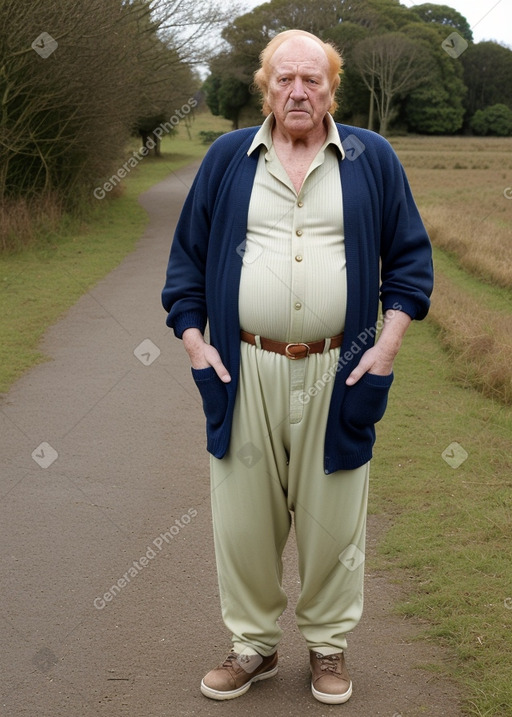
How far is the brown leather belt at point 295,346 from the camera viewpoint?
10.00 ft

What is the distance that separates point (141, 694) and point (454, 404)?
4.39 metres

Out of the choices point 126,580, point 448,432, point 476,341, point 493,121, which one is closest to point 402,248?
point 126,580

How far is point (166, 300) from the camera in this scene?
324cm

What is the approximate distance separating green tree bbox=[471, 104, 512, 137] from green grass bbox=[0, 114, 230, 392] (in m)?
41.0

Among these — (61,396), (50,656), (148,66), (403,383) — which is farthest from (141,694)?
(148,66)

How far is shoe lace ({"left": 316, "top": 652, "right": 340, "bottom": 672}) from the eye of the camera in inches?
131

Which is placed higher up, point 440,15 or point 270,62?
point 270,62

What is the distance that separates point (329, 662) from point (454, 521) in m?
1.82

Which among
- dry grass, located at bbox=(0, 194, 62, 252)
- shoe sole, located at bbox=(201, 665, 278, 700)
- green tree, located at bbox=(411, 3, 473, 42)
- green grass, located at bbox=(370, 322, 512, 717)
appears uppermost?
shoe sole, located at bbox=(201, 665, 278, 700)

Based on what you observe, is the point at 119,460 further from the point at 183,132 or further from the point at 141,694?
the point at 183,132

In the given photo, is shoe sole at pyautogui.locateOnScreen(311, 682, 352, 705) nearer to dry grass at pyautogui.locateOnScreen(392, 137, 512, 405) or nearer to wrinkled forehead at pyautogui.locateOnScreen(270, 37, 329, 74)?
wrinkled forehead at pyautogui.locateOnScreen(270, 37, 329, 74)

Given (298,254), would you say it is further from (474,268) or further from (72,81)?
(72,81)

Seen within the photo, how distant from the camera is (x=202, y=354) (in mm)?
3145

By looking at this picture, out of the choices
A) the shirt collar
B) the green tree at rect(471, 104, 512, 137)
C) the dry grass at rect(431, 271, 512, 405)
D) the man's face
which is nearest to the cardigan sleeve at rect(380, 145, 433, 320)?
the shirt collar
